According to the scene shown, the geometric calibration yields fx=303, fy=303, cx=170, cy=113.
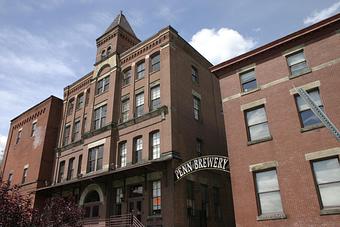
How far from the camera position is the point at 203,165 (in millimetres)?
19906

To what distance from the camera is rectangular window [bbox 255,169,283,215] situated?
54.2ft

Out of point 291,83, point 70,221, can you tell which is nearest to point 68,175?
point 70,221

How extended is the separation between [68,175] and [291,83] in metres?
23.9

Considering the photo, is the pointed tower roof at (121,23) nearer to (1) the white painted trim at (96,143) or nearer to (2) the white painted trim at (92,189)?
(1) the white painted trim at (96,143)

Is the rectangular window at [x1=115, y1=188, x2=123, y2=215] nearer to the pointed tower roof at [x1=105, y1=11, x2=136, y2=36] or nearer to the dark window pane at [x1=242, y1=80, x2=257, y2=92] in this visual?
the dark window pane at [x1=242, y1=80, x2=257, y2=92]

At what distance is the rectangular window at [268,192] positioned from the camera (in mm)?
16516

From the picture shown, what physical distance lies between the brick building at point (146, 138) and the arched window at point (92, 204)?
0.08 metres

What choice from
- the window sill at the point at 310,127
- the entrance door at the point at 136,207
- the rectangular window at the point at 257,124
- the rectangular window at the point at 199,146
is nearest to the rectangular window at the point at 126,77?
the rectangular window at the point at 199,146

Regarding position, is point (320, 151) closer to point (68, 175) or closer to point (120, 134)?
point (120, 134)

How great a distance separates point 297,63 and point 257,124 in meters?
4.47

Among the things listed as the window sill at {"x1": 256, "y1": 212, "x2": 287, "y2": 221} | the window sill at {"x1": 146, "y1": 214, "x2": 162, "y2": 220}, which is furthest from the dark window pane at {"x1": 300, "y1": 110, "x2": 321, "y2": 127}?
the window sill at {"x1": 146, "y1": 214, "x2": 162, "y2": 220}

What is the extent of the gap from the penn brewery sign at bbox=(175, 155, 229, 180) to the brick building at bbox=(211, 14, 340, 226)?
2.43ft

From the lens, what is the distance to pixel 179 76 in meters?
26.7

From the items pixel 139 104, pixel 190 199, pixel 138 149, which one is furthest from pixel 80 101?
pixel 190 199
